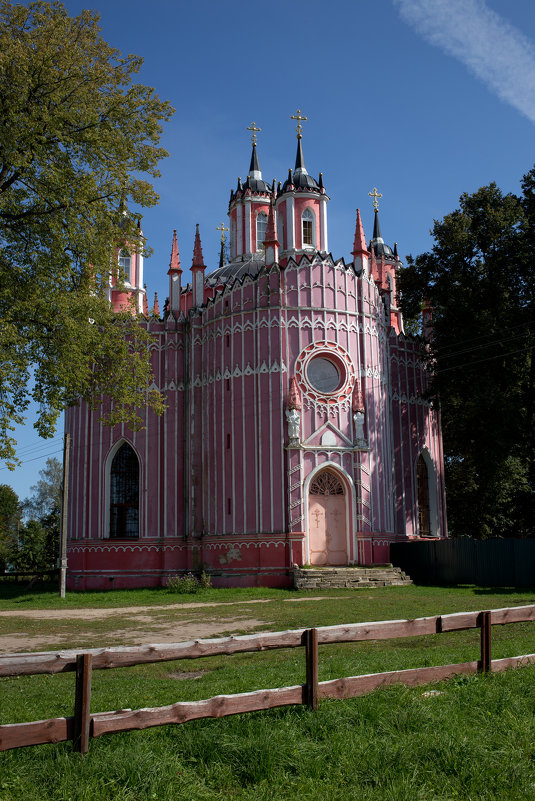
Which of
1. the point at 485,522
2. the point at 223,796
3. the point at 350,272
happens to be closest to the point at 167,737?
the point at 223,796

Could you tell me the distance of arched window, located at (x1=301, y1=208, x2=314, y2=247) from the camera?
36250 millimetres

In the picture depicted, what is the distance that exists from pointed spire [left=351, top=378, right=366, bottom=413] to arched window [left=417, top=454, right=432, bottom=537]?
6134mm

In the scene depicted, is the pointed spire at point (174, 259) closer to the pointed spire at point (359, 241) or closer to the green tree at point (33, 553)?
the pointed spire at point (359, 241)

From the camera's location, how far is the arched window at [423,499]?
3588 centimetres

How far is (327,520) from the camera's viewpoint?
30.5 m

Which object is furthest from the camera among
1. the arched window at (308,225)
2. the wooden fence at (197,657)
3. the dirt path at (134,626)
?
the arched window at (308,225)

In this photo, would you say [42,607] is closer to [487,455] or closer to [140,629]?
[140,629]

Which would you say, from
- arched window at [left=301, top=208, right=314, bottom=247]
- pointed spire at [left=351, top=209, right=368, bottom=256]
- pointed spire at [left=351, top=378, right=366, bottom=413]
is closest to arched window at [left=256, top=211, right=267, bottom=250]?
arched window at [left=301, top=208, right=314, bottom=247]

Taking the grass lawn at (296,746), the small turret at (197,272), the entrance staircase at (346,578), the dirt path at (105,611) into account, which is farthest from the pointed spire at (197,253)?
the grass lawn at (296,746)

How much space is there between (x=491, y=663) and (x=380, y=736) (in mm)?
2372

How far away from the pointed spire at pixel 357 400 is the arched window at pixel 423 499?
6.13 metres

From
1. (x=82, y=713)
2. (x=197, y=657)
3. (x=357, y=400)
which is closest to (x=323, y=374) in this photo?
(x=357, y=400)

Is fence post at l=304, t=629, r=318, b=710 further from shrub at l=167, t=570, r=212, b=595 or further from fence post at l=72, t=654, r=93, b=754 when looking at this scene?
shrub at l=167, t=570, r=212, b=595

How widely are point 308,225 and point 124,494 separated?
1480cm
